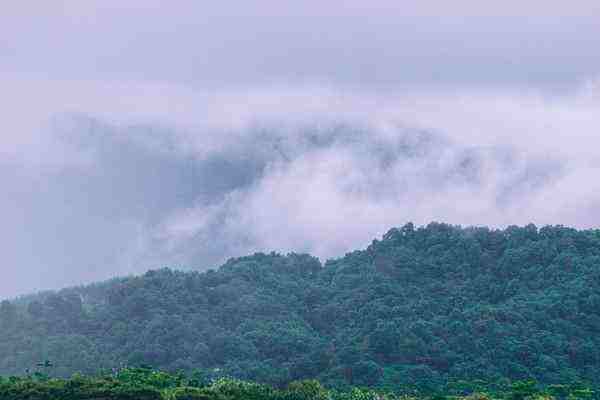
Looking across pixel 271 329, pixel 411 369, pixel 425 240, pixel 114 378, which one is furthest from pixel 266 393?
pixel 425 240

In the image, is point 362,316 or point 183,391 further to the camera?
point 362,316

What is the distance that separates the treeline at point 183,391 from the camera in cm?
5809

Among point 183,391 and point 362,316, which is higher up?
point 362,316

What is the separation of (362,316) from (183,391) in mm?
36286

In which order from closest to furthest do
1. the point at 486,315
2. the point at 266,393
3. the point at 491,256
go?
the point at 266,393
the point at 486,315
the point at 491,256

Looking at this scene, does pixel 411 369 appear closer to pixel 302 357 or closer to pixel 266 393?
pixel 302 357

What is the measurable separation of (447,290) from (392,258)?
6.77 metres

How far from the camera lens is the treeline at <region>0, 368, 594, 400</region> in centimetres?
5809

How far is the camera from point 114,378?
63.2 meters

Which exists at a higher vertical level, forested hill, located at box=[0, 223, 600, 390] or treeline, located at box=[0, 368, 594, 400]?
forested hill, located at box=[0, 223, 600, 390]

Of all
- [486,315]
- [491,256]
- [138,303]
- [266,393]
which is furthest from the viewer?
[491,256]

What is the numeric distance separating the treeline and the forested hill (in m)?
8.53

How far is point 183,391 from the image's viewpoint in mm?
59125

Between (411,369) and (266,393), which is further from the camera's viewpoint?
(411,369)
